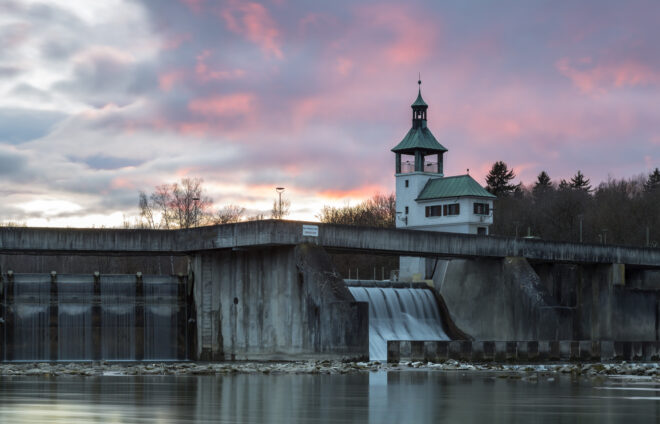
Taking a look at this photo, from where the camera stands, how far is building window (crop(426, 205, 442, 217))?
92812 mm

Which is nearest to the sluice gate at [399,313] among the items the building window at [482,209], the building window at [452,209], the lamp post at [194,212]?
the building window at [452,209]

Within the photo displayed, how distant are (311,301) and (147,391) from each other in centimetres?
2324

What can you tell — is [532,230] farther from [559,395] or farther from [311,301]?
[559,395]

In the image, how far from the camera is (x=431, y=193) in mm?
93688

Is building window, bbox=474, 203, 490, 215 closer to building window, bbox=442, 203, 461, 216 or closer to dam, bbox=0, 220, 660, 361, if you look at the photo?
building window, bbox=442, 203, 461, 216

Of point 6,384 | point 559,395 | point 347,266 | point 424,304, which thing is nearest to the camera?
point 559,395

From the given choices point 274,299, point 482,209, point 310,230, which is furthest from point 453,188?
point 274,299

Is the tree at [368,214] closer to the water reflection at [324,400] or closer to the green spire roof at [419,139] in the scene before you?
the green spire roof at [419,139]

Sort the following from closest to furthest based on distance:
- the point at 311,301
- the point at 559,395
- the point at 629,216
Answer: the point at 559,395, the point at 311,301, the point at 629,216

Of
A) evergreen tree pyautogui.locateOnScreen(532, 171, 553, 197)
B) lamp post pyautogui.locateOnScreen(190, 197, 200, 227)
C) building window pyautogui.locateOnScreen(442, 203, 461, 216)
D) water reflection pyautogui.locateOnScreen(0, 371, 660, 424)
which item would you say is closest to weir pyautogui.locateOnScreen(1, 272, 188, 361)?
water reflection pyautogui.locateOnScreen(0, 371, 660, 424)

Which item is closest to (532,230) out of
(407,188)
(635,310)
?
(407,188)

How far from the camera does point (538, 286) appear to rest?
189 ft

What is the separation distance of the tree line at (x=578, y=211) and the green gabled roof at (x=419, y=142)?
2031 centimetres

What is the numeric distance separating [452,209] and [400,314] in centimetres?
3321
